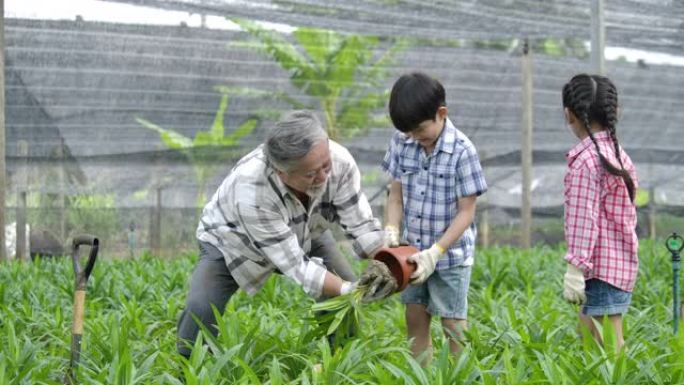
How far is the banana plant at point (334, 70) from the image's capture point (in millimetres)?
10367

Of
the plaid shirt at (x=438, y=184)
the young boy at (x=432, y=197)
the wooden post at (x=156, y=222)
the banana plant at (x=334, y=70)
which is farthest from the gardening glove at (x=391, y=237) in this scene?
the wooden post at (x=156, y=222)

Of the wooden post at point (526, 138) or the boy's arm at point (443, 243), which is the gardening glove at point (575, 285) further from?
the wooden post at point (526, 138)

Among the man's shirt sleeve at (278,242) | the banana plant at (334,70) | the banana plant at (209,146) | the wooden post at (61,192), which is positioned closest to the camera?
the man's shirt sleeve at (278,242)

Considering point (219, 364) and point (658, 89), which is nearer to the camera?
point (219, 364)

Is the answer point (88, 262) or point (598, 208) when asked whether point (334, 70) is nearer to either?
point (598, 208)

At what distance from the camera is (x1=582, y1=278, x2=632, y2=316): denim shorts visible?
156 inches

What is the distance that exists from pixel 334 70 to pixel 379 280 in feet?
26.5

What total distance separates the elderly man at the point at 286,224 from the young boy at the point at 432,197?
231mm

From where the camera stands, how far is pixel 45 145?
924 centimetres

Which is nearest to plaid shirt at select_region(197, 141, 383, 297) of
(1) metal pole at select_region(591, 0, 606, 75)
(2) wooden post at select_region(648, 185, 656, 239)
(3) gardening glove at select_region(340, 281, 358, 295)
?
(3) gardening glove at select_region(340, 281, 358, 295)

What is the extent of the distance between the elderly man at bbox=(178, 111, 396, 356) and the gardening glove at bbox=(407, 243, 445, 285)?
0.10 metres

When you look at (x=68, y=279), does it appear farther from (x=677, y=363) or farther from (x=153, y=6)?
(x=677, y=363)

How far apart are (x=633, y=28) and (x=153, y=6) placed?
429cm

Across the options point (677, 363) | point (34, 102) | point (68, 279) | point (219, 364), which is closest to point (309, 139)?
point (219, 364)
